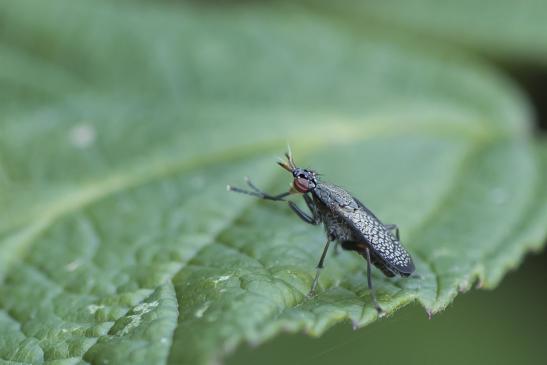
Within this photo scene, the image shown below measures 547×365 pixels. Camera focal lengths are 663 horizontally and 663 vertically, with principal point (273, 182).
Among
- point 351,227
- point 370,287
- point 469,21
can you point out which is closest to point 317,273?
point 370,287

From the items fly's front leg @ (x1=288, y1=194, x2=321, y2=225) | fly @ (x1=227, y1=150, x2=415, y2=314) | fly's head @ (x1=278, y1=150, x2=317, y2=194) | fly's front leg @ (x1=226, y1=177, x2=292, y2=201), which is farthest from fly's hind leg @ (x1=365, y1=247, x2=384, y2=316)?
fly's front leg @ (x1=226, y1=177, x2=292, y2=201)

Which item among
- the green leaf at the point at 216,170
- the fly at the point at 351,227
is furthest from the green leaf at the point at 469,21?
the fly at the point at 351,227

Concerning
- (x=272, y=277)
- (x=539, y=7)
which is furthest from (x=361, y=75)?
(x=272, y=277)

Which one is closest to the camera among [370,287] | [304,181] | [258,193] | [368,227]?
[370,287]

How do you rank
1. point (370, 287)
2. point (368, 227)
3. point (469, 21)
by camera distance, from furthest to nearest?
point (469, 21) < point (368, 227) < point (370, 287)

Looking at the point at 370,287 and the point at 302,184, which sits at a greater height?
the point at 302,184

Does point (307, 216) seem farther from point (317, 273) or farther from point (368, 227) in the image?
point (317, 273)
